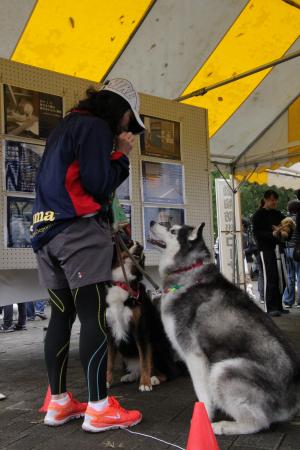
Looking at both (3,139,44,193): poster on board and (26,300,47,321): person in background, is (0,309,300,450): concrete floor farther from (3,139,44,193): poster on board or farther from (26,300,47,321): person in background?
(26,300,47,321): person in background

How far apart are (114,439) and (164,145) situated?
11.3 feet

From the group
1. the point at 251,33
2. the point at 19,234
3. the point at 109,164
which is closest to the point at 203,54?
the point at 251,33

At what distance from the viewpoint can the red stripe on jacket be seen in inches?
102

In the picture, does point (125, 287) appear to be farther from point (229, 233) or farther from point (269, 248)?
point (229, 233)

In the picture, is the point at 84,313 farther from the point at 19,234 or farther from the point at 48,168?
the point at 19,234

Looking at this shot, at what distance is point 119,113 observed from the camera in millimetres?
2789

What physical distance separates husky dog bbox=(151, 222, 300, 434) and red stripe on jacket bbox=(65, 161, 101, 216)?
96 centimetres

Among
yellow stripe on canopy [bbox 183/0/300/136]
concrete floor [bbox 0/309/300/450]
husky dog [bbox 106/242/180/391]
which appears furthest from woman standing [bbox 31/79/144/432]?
yellow stripe on canopy [bbox 183/0/300/136]

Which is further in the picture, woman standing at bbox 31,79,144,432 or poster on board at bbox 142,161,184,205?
poster on board at bbox 142,161,184,205

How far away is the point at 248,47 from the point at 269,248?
11.4ft

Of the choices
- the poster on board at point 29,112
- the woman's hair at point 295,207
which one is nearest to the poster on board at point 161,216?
the poster on board at point 29,112

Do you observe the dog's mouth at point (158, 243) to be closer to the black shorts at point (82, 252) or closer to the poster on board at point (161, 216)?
the black shorts at point (82, 252)

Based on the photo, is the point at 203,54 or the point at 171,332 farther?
the point at 203,54

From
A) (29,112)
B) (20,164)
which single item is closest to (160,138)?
(29,112)
